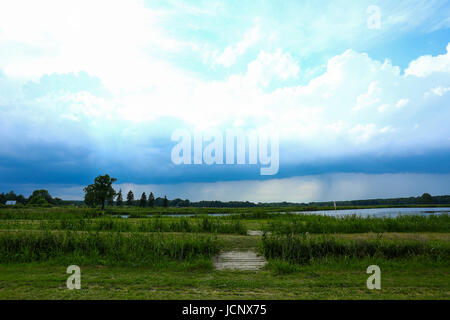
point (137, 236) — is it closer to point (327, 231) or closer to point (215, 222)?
point (215, 222)

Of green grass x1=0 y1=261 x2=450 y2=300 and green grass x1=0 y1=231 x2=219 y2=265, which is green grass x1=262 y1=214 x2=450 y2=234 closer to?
green grass x1=0 y1=231 x2=219 y2=265

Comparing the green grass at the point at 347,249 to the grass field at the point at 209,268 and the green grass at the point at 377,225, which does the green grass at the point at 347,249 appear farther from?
the green grass at the point at 377,225

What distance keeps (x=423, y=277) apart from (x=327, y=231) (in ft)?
27.3

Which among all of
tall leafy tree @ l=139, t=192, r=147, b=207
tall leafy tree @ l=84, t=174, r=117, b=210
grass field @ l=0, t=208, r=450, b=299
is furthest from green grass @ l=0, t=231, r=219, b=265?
tall leafy tree @ l=139, t=192, r=147, b=207

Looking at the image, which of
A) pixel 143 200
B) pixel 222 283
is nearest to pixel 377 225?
pixel 222 283

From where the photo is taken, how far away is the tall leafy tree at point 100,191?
72912 millimetres

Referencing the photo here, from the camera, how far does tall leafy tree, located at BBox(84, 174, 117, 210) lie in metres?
72.9

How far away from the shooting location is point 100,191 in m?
72.9

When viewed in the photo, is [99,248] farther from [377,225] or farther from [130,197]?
[130,197]

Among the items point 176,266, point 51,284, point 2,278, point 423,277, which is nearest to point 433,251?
point 423,277

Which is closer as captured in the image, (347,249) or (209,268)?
(209,268)

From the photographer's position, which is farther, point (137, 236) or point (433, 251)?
point (137, 236)
